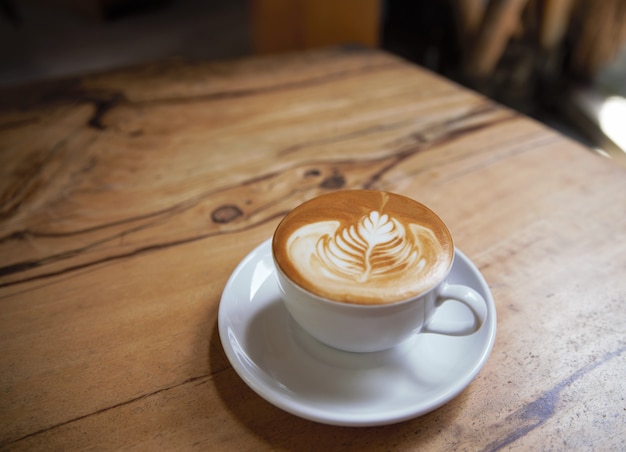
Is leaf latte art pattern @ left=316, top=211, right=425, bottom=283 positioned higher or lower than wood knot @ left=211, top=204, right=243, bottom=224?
higher

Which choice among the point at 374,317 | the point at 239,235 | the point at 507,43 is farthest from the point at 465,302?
the point at 507,43

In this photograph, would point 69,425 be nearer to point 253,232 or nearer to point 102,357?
point 102,357

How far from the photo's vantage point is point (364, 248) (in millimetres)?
390

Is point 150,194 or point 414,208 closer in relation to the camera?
point 414,208

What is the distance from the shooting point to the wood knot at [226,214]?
0.58 m

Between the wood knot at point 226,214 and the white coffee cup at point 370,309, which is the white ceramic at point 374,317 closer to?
the white coffee cup at point 370,309

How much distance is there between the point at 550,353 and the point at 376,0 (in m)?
1.14

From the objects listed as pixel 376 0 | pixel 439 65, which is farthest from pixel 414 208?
pixel 439 65

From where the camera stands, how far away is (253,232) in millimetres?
561

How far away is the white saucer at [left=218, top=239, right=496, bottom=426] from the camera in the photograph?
35 centimetres

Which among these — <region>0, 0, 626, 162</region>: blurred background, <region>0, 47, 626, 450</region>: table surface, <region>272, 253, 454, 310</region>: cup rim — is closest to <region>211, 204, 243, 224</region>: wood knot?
<region>0, 47, 626, 450</region>: table surface

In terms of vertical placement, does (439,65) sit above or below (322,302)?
below

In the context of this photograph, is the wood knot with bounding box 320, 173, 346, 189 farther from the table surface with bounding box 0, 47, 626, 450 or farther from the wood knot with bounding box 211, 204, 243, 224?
the wood knot with bounding box 211, 204, 243, 224

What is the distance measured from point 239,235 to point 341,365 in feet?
0.71
